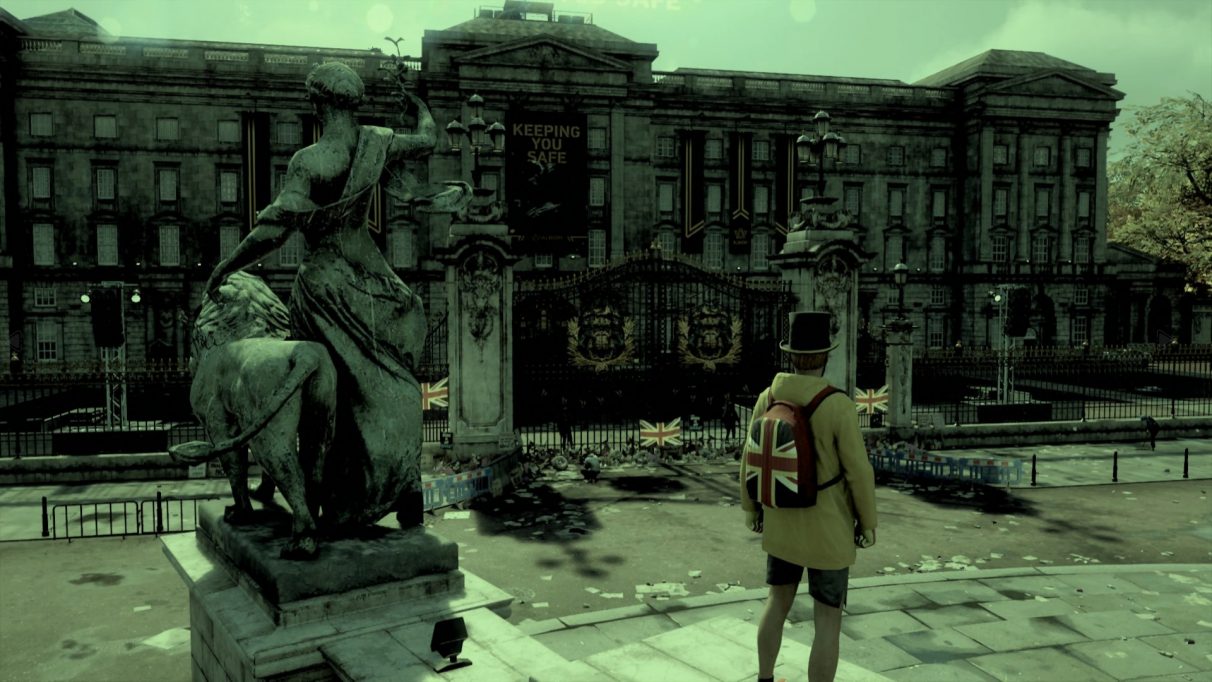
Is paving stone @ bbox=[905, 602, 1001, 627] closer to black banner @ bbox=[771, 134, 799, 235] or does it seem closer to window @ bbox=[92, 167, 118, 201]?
black banner @ bbox=[771, 134, 799, 235]

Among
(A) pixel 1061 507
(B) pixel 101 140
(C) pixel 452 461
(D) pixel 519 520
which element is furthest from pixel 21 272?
(A) pixel 1061 507

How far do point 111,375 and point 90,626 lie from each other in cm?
1120

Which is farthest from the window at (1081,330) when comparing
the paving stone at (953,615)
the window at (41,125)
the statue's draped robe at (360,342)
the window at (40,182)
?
the window at (41,125)

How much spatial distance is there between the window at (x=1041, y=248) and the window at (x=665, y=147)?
2528cm

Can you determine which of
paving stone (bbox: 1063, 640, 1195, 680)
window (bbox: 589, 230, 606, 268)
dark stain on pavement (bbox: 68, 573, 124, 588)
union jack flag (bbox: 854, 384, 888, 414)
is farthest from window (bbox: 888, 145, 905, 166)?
dark stain on pavement (bbox: 68, 573, 124, 588)

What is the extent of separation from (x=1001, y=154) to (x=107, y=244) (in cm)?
5343

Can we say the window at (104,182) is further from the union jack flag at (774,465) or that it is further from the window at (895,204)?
the union jack flag at (774,465)

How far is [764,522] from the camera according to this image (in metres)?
5.04

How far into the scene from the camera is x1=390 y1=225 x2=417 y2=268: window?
156 ft

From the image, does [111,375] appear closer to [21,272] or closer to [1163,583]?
[1163,583]

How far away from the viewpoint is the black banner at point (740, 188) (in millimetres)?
50375

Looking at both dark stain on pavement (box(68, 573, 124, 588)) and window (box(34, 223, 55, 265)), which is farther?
window (box(34, 223, 55, 265))

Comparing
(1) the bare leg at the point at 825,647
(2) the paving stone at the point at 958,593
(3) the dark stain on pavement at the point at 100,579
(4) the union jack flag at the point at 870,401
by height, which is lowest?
(3) the dark stain on pavement at the point at 100,579

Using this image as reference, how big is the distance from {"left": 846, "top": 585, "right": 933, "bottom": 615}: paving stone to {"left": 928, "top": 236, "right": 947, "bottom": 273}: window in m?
49.7
